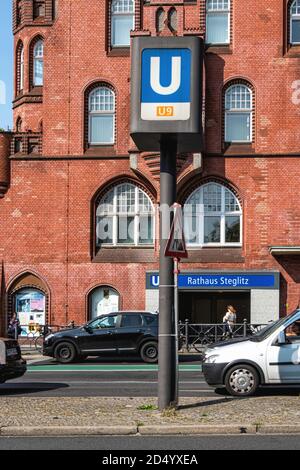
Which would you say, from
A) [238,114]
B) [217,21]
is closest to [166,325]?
[238,114]

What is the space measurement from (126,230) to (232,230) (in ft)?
13.7

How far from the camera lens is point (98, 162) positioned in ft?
115

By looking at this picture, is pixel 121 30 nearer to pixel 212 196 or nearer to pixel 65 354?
pixel 212 196

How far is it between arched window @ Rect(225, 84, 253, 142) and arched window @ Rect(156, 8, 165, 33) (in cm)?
354

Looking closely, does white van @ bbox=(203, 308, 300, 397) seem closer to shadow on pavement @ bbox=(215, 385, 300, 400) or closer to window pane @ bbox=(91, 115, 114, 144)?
shadow on pavement @ bbox=(215, 385, 300, 400)

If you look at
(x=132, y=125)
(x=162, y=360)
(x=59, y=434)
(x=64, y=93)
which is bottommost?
(x=59, y=434)

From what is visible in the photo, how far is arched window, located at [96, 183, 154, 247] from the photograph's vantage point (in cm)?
3512

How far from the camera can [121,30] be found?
35750 millimetres

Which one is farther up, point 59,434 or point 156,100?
point 156,100

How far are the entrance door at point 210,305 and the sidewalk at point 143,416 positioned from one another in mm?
19417

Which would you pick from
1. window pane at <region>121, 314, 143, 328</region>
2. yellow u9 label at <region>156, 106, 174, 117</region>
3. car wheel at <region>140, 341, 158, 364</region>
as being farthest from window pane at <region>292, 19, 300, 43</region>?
yellow u9 label at <region>156, 106, 174, 117</region>
